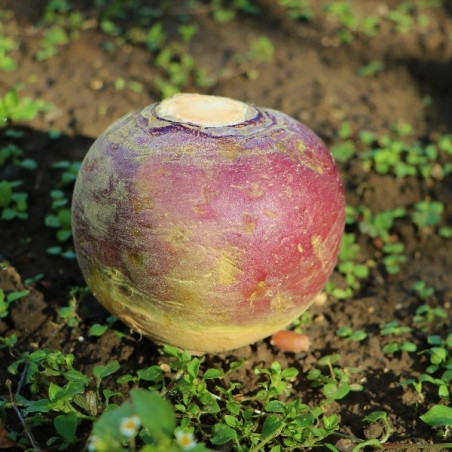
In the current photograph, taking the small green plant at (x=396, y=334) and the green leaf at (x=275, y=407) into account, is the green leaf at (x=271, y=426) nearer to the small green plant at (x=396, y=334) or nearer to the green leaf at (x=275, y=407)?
the green leaf at (x=275, y=407)

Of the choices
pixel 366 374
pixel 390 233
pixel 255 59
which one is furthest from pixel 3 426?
pixel 255 59

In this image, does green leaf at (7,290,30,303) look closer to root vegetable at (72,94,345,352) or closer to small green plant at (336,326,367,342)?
root vegetable at (72,94,345,352)

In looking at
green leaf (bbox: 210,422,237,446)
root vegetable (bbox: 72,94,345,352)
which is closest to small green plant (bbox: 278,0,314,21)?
root vegetable (bbox: 72,94,345,352)

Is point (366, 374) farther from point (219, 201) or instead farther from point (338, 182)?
point (219, 201)

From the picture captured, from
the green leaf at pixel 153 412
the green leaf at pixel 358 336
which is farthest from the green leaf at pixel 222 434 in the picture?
the green leaf at pixel 358 336

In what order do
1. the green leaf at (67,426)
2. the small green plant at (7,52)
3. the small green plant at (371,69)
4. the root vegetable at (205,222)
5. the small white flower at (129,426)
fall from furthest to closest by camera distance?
1. the small green plant at (371,69)
2. the small green plant at (7,52)
3. the root vegetable at (205,222)
4. the green leaf at (67,426)
5. the small white flower at (129,426)

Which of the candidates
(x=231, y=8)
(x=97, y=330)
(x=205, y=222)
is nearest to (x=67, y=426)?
(x=97, y=330)
